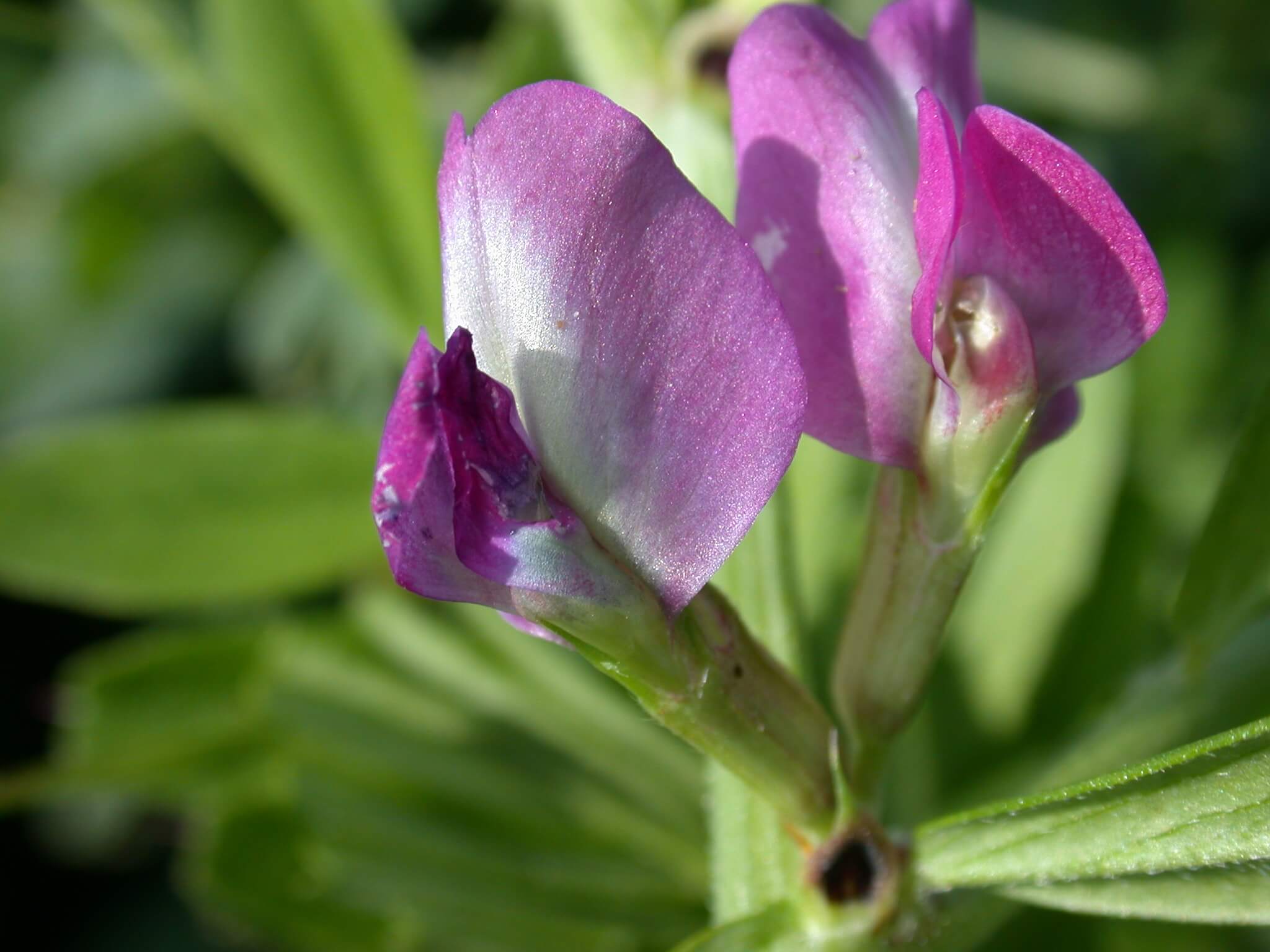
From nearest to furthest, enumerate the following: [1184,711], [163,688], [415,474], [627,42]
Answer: [415,474], [1184,711], [627,42], [163,688]

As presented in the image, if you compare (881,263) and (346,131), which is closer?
(881,263)

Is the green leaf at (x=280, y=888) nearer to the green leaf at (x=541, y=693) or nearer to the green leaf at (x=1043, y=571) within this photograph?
the green leaf at (x=541, y=693)

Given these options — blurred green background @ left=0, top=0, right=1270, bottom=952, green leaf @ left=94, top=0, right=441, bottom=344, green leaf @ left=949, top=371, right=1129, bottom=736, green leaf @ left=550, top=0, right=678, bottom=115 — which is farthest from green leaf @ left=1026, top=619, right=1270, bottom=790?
green leaf @ left=94, top=0, right=441, bottom=344

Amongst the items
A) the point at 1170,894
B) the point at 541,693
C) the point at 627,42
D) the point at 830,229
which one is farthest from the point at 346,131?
the point at 1170,894

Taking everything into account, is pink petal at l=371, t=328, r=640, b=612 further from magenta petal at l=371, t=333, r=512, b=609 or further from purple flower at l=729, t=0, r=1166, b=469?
purple flower at l=729, t=0, r=1166, b=469

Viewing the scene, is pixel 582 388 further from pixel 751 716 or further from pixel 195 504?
pixel 195 504

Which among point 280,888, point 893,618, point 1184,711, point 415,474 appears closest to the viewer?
point 415,474
